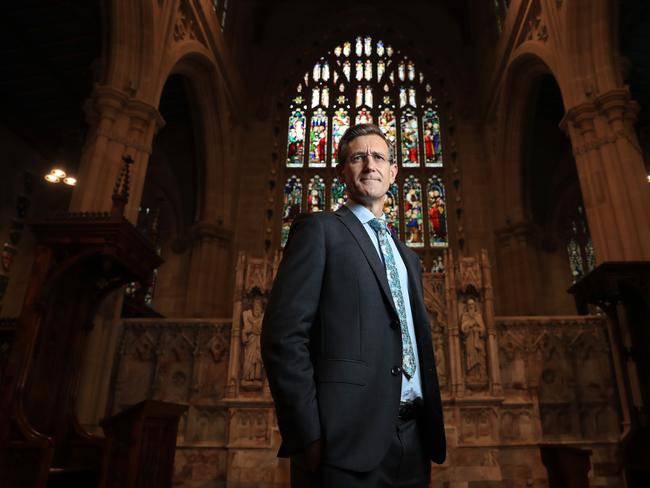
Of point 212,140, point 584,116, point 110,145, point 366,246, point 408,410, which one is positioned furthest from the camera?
point 212,140

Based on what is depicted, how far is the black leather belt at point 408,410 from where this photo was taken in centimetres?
156

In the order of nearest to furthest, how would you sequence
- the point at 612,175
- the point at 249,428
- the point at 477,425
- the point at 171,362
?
the point at 477,425 < the point at 249,428 < the point at 612,175 < the point at 171,362

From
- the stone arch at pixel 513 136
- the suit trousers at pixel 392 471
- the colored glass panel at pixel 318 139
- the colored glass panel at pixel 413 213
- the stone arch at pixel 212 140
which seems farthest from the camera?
the colored glass panel at pixel 318 139

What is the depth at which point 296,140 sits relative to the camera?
14.1 m

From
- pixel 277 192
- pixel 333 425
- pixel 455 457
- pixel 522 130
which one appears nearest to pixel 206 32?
pixel 277 192

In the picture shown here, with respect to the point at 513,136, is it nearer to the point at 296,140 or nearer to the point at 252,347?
the point at 296,140

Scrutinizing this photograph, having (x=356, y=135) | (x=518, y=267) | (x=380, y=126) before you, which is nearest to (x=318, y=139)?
(x=380, y=126)

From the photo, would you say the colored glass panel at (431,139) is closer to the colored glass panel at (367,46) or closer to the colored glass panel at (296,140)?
the colored glass panel at (367,46)

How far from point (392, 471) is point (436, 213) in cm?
1195

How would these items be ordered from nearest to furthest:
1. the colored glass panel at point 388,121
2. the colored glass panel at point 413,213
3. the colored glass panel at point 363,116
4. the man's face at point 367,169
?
the man's face at point 367,169 → the colored glass panel at point 413,213 → the colored glass panel at point 388,121 → the colored glass panel at point 363,116

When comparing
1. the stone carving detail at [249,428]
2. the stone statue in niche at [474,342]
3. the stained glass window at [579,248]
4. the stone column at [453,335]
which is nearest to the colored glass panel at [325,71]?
the stained glass window at [579,248]

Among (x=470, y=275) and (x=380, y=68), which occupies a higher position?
(x=380, y=68)

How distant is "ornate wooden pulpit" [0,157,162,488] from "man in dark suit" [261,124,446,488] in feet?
13.9

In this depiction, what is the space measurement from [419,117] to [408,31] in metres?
2.84
